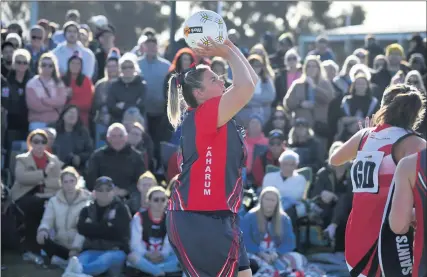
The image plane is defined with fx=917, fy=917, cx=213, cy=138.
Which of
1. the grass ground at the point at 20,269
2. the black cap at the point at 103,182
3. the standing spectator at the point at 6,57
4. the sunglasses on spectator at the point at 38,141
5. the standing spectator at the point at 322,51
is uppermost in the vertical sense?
the standing spectator at the point at 322,51

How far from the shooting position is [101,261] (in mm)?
9594

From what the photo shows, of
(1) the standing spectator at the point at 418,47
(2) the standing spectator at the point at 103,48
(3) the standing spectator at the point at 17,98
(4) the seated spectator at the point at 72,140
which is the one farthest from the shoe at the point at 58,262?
(1) the standing spectator at the point at 418,47

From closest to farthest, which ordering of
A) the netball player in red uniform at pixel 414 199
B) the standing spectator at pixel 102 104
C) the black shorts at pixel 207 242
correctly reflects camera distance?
the netball player in red uniform at pixel 414 199, the black shorts at pixel 207 242, the standing spectator at pixel 102 104

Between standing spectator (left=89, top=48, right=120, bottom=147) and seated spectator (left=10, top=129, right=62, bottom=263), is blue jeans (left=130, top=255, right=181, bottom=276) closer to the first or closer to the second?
seated spectator (left=10, top=129, right=62, bottom=263)

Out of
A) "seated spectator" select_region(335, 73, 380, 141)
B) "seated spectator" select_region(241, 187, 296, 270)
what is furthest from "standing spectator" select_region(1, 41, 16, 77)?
"seated spectator" select_region(335, 73, 380, 141)

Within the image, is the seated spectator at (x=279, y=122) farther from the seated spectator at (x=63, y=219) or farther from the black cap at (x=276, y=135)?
the seated spectator at (x=63, y=219)

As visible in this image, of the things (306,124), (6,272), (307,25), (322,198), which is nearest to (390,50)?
(306,124)

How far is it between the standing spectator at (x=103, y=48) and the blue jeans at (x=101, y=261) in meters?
4.05

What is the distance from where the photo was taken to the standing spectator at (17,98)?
11.6 m

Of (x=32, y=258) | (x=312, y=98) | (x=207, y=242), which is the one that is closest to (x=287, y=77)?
(x=312, y=98)

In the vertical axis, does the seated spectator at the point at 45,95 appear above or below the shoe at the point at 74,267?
above

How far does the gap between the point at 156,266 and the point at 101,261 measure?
1.90 ft

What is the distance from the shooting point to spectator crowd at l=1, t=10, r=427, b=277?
981cm

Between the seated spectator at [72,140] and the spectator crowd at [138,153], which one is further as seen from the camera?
the seated spectator at [72,140]
